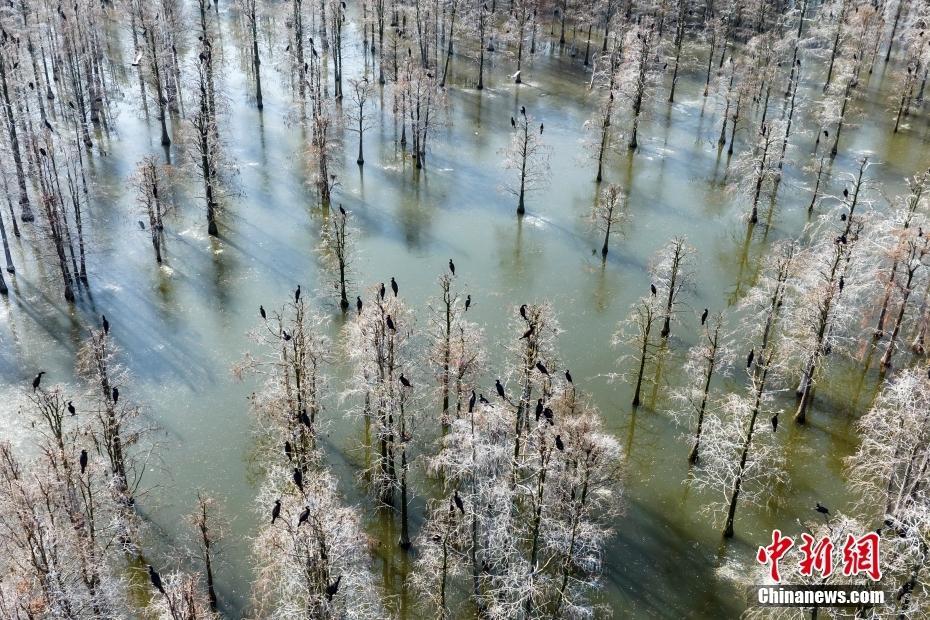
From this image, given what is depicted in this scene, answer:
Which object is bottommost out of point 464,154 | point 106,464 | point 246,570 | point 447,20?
point 246,570

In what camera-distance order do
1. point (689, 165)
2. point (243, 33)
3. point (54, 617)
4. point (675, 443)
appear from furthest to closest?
point (243, 33) → point (689, 165) → point (675, 443) → point (54, 617)

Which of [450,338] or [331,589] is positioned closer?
[331,589]

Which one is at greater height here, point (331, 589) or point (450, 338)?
point (450, 338)

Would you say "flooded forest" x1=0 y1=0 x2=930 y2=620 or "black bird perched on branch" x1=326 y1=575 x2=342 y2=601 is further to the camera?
"flooded forest" x1=0 y1=0 x2=930 y2=620

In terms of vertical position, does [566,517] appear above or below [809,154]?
below

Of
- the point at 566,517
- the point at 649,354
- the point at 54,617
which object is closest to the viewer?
the point at 54,617

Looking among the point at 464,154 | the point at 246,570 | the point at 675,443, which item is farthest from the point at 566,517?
the point at 464,154

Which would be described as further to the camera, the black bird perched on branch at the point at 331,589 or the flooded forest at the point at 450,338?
the flooded forest at the point at 450,338

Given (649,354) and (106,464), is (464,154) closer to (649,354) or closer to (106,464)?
(649,354)
